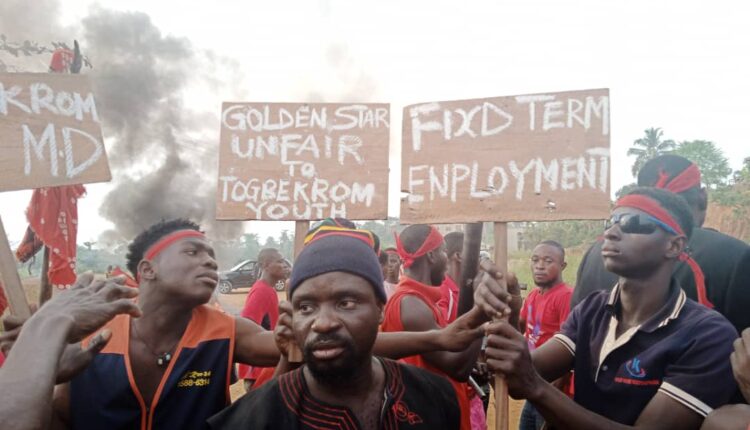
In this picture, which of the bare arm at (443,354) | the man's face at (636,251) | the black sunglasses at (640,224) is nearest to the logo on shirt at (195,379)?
the bare arm at (443,354)

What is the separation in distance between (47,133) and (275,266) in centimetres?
367

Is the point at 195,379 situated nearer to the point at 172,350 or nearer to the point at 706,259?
the point at 172,350

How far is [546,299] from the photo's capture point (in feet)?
18.4

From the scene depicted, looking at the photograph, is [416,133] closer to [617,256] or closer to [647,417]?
[617,256]

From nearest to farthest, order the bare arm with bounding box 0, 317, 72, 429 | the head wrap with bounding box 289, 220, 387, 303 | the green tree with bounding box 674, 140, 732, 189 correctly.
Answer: the bare arm with bounding box 0, 317, 72, 429 < the head wrap with bounding box 289, 220, 387, 303 < the green tree with bounding box 674, 140, 732, 189

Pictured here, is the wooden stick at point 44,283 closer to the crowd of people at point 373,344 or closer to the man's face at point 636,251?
the crowd of people at point 373,344

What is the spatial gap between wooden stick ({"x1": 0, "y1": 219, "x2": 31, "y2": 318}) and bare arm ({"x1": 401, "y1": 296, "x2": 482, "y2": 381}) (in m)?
1.92

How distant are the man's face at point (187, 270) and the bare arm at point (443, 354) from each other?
1.17m

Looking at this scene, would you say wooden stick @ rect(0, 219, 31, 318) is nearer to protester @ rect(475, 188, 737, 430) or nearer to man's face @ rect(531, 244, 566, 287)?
protester @ rect(475, 188, 737, 430)

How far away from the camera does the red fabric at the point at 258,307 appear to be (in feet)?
19.6

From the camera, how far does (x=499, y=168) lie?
2.78 meters

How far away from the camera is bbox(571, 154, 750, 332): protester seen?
2707 millimetres

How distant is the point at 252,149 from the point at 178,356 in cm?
153

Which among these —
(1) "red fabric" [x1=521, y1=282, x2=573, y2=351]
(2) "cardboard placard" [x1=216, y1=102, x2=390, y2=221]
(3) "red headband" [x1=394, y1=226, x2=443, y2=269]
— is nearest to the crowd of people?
(2) "cardboard placard" [x1=216, y1=102, x2=390, y2=221]
